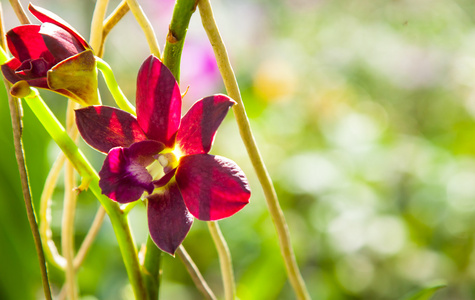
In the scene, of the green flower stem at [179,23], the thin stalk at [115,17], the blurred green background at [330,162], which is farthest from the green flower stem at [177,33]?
the blurred green background at [330,162]

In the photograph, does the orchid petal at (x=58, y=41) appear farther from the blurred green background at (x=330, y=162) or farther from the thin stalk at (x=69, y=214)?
the blurred green background at (x=330, y=162)

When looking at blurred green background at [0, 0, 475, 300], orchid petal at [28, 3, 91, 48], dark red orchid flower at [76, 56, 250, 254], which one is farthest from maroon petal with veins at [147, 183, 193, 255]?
blurred green background at [0, 0, 475, 300]

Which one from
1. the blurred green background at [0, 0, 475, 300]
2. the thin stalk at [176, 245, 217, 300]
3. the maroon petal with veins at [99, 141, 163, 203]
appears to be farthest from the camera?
the blurred green background at [0, 0, 475, 300]

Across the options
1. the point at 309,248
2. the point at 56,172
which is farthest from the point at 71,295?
the point at 309,248

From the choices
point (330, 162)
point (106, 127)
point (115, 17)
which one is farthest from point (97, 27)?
point (330, 162)

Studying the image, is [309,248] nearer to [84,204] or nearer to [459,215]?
[459,215]

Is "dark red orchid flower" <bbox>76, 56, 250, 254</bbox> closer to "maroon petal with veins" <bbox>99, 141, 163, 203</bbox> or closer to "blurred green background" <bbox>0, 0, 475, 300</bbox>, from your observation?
"maroon petal with veins" <bbox>99, 141, 163, 203</bbox>
